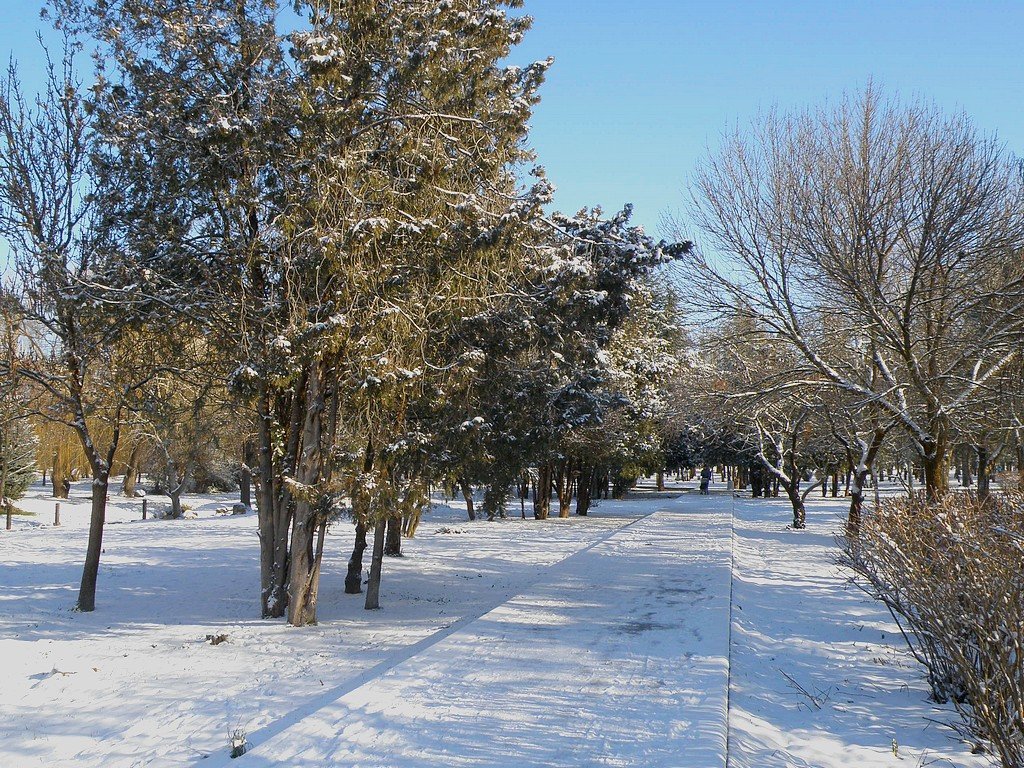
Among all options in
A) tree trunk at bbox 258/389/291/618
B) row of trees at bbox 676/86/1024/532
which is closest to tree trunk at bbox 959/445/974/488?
row of trees at bbox 676/86/1024/532

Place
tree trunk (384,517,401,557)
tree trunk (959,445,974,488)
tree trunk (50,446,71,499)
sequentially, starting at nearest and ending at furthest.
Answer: tree trunk (384,517,401,557) → tree trunk (959,445,974,488) → tree trunk (50,446,71,499)

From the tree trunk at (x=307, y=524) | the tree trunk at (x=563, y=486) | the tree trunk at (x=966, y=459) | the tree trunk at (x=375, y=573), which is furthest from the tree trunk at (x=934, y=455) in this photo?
the tree trunk at (x=563, y=486)

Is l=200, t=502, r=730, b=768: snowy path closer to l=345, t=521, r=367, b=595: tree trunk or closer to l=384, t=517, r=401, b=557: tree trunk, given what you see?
l=345, t=521, r=367, b=595: tree trunk

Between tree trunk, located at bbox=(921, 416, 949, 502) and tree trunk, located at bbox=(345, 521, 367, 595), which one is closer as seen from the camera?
tree trunk, located at bbox=(921, 416, 949, 502)

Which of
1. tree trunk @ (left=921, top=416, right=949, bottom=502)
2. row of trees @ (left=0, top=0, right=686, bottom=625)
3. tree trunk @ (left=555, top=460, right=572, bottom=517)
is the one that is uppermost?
row of trees @ (left=0, top=0, right=686, bottom=625)

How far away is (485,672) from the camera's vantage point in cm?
724

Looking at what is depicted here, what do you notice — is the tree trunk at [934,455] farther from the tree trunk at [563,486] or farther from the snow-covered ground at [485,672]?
the tree trunk at [563,486]

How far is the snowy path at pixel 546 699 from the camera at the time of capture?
529 cm

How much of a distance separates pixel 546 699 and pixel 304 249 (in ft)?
23.7

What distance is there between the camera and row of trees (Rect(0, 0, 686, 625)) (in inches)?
432

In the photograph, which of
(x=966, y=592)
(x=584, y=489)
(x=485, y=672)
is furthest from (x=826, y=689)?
(x=584, y=489)

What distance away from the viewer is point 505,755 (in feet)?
17.2

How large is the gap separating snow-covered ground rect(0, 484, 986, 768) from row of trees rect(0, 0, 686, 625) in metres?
1.65

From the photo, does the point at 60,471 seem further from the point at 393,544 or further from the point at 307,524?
the point at 307,524
